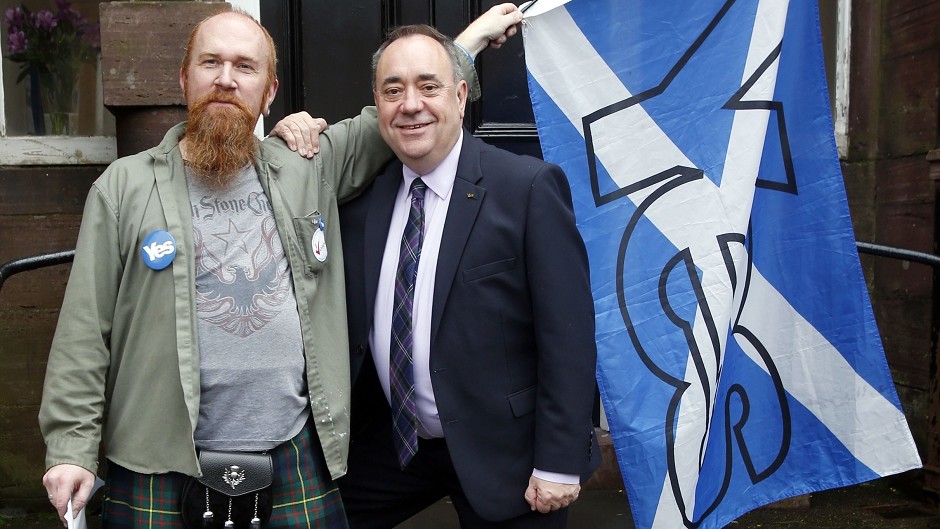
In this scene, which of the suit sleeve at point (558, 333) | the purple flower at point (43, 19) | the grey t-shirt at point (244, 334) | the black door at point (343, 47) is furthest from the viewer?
the purple flower at point (43, 19)

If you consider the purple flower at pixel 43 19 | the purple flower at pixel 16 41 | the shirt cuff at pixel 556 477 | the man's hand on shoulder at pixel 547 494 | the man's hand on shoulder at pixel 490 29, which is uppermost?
the purple flower at pixel 43 19

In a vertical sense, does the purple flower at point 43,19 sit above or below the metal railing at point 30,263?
above

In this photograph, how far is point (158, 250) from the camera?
2.44m

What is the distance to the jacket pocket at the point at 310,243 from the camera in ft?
8.57

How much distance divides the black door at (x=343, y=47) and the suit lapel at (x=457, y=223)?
1.86m

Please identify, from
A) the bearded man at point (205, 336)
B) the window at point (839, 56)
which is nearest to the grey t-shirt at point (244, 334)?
the bearded man at point (205, 336)

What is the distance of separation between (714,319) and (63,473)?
77.1 inches

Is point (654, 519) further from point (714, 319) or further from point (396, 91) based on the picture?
point (396, 91)

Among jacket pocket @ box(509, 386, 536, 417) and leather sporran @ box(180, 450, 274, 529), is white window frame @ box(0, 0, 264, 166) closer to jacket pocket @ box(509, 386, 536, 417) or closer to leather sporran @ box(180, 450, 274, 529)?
leather sporran @ box(180, 450, 274, 529)

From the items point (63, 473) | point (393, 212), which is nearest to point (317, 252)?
point (393, 212)

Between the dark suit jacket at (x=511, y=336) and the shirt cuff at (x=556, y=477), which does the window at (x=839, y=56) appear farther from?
the shirt cuff at (x=556, y=477)

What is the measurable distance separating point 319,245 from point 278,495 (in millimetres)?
A: 658

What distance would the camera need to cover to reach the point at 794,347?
3.35m

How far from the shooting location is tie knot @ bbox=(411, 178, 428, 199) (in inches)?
108
